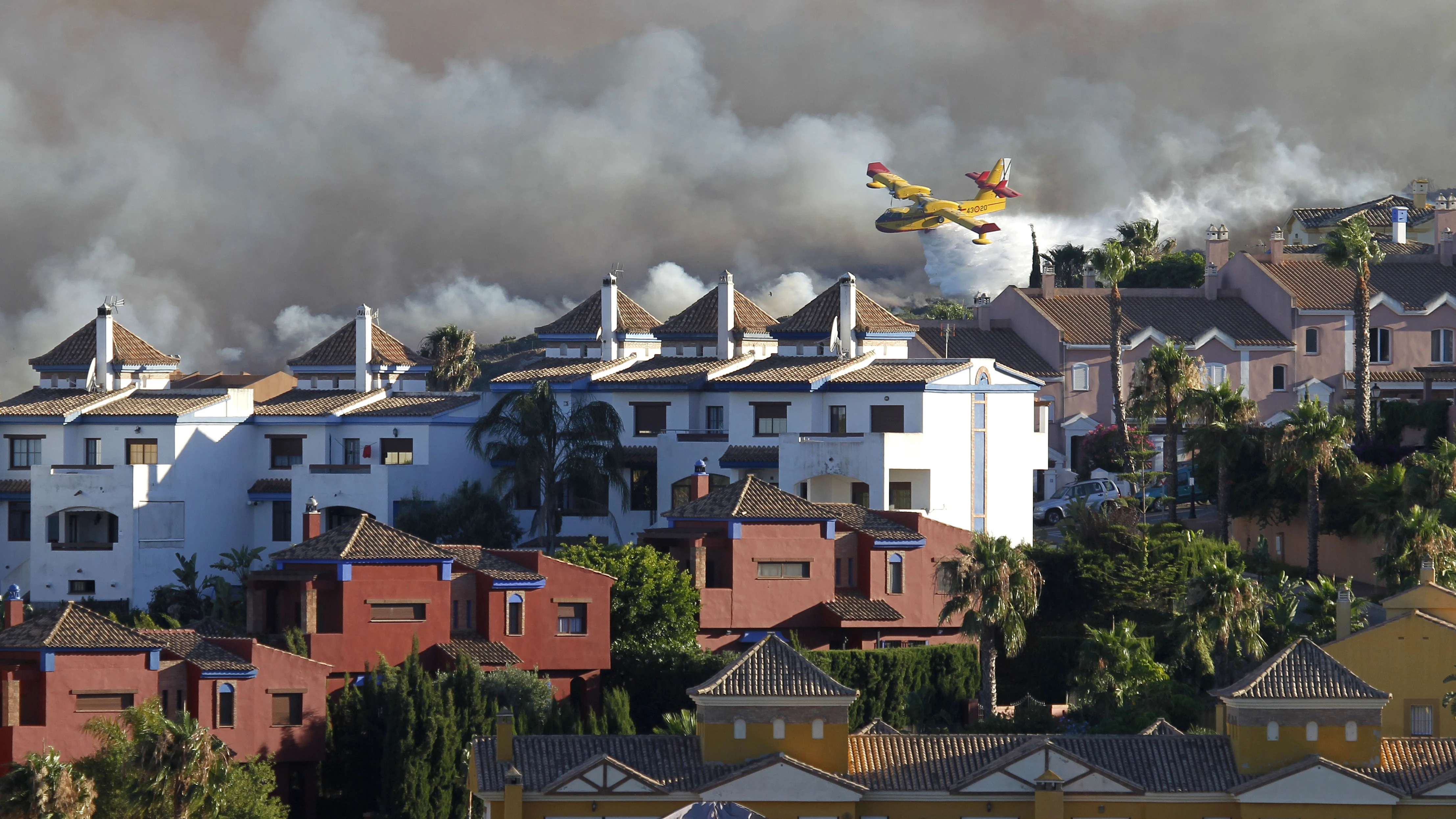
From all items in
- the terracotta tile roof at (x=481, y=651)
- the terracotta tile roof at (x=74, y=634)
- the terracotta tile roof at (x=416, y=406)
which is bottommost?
the terracotta tile roof at (x=481, y=651)

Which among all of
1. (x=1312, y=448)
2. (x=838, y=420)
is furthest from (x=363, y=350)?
(x=1312, y=448)

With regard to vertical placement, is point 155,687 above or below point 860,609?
below

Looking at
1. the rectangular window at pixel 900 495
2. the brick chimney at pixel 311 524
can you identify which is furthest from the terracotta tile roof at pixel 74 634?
the rectangular window at pixel 900 495

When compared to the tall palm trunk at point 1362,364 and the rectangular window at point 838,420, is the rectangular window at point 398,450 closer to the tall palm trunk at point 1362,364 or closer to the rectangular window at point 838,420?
the rectangular window at point 838,420

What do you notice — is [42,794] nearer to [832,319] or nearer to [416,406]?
[416,406]

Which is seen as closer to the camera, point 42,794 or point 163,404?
point 42,794

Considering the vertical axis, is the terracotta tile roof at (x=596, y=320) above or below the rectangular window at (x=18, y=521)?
above

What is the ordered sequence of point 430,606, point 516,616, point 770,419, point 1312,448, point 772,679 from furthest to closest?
point 770,419, point 1312,448, point 516,616, point 430,606, point 772,679
